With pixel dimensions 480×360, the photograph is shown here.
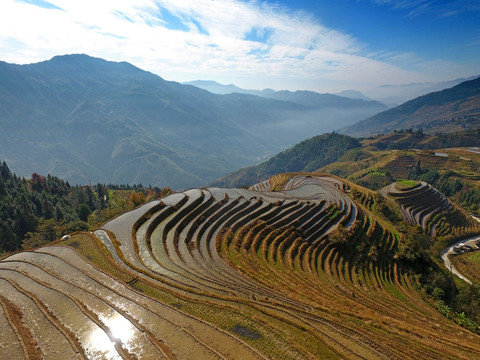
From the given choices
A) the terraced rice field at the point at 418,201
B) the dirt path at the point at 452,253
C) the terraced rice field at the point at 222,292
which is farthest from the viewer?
the terraced rice field at the point at 418,201

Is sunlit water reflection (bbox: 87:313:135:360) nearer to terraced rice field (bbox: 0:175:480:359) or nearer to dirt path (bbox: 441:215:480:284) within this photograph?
terraced rice field (bbox: 0:175:480:359)

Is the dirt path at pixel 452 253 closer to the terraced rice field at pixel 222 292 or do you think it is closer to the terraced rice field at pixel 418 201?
the terraced rice field at pixel 418 201

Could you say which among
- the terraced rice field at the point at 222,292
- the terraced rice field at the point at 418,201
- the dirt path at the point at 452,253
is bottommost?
the dirt path at the point at 452,253

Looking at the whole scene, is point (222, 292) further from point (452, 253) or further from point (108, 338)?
point (452, 253)

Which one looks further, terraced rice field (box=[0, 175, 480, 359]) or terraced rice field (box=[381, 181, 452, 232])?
terraced rice field (box=[381, 181, 452, 232])

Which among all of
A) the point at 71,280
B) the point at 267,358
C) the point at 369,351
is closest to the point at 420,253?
the point at 369,351

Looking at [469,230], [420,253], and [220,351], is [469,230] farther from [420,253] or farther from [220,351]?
A: [220,351]

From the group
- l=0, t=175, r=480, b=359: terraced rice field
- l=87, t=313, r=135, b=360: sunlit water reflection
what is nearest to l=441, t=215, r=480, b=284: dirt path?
l=0, t=175, r=480, b=359: terraced rice field

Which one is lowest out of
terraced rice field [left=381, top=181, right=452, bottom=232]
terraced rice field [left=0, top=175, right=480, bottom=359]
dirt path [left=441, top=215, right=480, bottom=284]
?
dirt path [left=441, top=215, right=480, bottom=284]

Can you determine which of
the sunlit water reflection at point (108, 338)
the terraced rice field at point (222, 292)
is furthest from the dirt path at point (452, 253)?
the sunlit water reflection at point (108, 338)

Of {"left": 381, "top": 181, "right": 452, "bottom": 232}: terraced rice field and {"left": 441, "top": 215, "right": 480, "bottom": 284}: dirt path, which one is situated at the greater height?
{"left": 381, "top": 181, "right": 452, "bottom": 232}: terraced rice field
